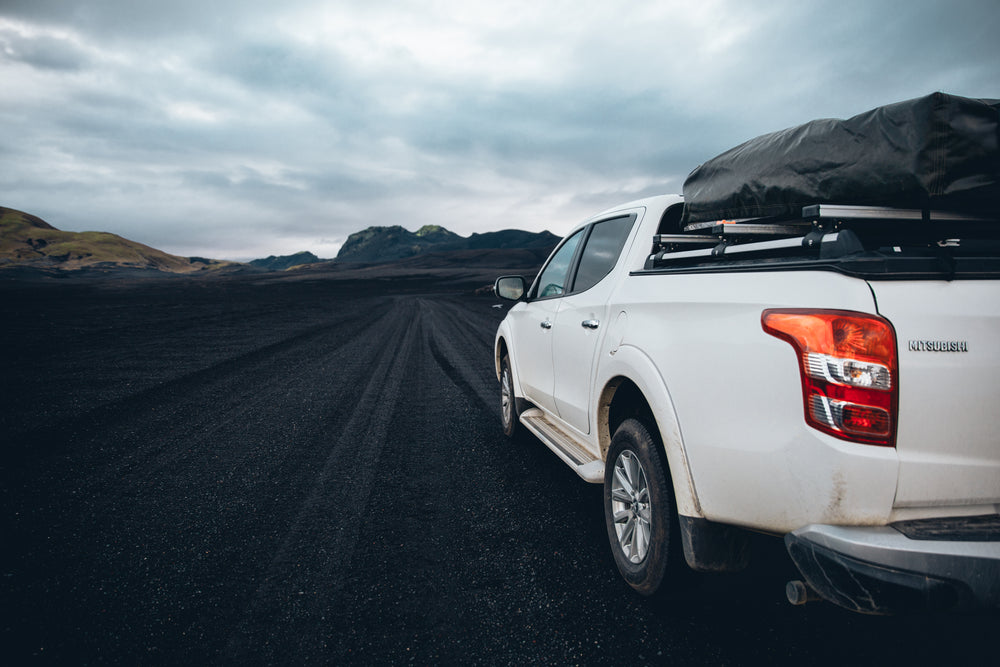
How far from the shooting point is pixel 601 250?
134 inches

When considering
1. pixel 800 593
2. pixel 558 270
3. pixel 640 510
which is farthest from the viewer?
pixel 558 270

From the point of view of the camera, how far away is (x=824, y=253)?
5.86 feet

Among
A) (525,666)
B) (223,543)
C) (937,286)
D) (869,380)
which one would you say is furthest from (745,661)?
(223,543)

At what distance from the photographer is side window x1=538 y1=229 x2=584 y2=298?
3926mm

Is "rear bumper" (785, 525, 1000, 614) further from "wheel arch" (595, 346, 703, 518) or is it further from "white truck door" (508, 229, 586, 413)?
"white truck door" (508, 229, 586, 413)

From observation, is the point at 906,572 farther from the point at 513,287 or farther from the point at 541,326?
the point at 513,287

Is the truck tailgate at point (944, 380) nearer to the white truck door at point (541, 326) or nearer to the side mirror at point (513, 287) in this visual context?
the white truck door at point (541, 326)

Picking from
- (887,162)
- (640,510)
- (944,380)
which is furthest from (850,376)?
(640,510)

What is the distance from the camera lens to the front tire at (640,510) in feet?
7.07

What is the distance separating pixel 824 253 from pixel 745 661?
5.30 ft

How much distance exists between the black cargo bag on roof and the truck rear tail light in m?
0.69

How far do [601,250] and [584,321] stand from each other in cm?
63

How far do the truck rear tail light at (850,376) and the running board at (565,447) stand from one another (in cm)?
142

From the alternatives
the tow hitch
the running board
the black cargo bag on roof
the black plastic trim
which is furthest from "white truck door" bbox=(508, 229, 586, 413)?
the black plastic trim
